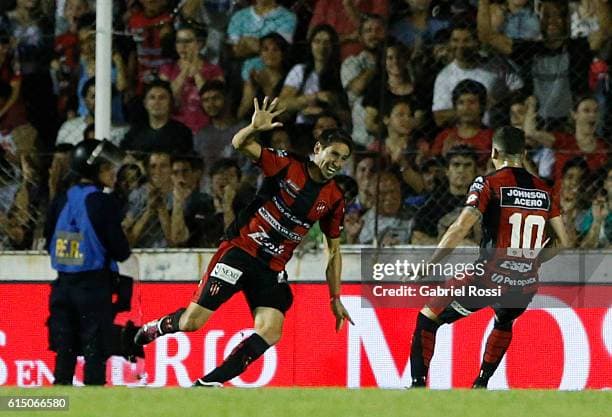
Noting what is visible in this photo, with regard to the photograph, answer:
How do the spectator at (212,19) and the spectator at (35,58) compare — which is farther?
the spectator at (35,58)

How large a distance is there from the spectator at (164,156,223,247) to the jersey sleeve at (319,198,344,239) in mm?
2427

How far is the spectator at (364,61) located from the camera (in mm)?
12594

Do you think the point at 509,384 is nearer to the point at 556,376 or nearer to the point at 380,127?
the point at 556,376

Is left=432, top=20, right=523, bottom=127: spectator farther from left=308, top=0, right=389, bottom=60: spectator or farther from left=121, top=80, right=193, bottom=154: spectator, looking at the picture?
left=121, top=80, right=193, bottom=154: spectator

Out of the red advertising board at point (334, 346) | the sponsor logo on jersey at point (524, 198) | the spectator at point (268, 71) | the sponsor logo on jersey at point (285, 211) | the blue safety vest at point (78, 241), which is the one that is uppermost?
the spectator at point (268, 71)

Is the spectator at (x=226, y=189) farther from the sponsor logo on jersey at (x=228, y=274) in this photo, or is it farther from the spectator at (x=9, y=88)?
the sponsor logo on jersey at (x=228, y=274)

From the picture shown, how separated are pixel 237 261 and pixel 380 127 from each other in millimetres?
2679

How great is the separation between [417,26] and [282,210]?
3515mm

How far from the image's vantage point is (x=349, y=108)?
1260 cm

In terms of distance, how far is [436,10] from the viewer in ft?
42.0

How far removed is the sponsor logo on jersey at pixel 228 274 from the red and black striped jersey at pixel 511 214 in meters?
1.64

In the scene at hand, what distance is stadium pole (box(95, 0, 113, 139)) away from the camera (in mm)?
12164

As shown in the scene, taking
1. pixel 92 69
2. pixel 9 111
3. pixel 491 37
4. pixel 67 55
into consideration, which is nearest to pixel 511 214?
pixel 491 37

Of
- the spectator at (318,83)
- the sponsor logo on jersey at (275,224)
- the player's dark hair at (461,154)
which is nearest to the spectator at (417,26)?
the spectator at (318,83)
